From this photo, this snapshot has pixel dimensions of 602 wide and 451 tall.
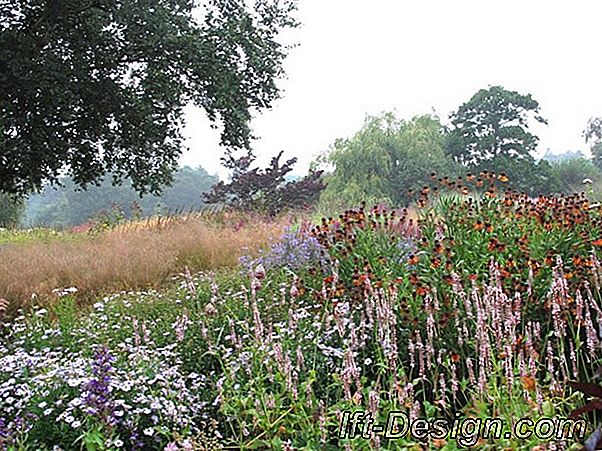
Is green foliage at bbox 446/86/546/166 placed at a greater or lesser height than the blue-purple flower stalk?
greater

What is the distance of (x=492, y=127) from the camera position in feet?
86.4

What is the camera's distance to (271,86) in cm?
841

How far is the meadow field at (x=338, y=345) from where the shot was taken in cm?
221

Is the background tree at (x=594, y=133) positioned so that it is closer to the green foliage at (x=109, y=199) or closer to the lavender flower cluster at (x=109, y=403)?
the green foliage at (x=109, y=199)

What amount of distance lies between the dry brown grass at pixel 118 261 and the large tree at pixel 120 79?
0.92 m

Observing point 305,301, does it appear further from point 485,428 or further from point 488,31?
point 488,31

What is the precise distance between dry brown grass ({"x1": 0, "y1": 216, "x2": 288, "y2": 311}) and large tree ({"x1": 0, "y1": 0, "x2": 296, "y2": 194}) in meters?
0.92

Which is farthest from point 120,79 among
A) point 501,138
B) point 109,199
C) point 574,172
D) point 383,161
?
point 109,199

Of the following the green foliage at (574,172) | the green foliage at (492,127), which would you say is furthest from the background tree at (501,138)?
the green foliage at (574,172)

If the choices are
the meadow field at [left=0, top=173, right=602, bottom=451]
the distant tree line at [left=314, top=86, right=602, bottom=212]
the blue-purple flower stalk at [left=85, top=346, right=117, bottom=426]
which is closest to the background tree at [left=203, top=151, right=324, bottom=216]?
the distant tree line at [left=314, top=86, right=602, bottom=212]

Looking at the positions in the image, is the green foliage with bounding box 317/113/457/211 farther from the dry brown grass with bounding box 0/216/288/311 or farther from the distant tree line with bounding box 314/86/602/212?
the dry brown grass with bounding box 0/216/288/311

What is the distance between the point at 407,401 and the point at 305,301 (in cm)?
220

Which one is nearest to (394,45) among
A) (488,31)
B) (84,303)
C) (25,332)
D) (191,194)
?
(488,31)

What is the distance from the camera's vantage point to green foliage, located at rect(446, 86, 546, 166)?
84.2ft
